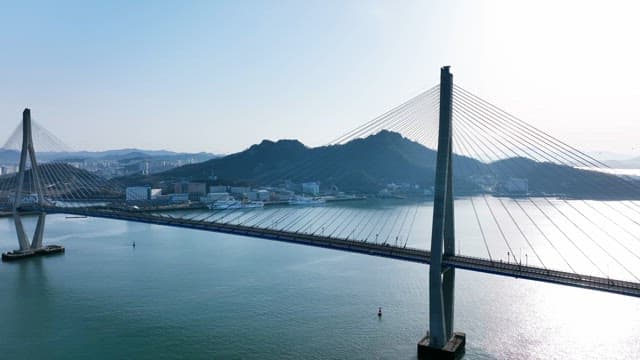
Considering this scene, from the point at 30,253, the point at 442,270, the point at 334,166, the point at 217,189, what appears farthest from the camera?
the point at 334,166

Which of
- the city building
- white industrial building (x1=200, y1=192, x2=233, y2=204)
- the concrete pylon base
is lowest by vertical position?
the concrete pylon base

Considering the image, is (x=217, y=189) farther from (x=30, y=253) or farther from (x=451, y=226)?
(x=451, y=226)

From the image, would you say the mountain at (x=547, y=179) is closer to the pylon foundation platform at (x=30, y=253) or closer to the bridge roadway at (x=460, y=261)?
the bridge roadway at (x=460, y=261)

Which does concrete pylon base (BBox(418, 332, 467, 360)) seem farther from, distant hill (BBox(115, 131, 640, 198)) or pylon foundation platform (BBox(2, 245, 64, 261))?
distant hill (BBox(115, 131, 640, 198))

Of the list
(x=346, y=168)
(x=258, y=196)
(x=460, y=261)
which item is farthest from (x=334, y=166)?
(x=460, y=261)

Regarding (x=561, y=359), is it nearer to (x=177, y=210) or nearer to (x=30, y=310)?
(x=30, y=310)

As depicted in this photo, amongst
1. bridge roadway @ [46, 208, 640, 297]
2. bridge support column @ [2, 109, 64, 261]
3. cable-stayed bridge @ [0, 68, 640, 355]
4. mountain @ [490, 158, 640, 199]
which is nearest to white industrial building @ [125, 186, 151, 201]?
cable-stayed bridge @ [0, 68, 640, 355]

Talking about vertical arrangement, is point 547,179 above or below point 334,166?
below
